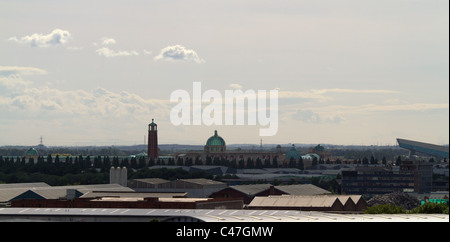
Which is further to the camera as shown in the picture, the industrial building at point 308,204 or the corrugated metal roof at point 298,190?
the corrugated metal roof at point 298,190

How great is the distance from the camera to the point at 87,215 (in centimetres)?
10081

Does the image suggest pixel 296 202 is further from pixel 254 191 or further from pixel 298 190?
pixel 298 190

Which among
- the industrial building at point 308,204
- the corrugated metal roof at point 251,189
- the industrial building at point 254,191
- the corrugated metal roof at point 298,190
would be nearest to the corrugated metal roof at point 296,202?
the industrial building at point 308,204

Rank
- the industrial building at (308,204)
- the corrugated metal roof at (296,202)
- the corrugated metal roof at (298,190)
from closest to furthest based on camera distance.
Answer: the industrial building at (308,204) < the corrugated metal roof at (296,202) < the corrugated metal roof at (298,190)

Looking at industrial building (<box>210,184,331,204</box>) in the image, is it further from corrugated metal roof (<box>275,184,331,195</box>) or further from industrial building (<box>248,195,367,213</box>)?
industrial building (<box>248,195,367,213</box>)

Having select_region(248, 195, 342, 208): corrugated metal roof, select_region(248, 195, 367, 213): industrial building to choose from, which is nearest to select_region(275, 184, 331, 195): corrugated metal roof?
select_region(248, 195, 367, 213): industrial building

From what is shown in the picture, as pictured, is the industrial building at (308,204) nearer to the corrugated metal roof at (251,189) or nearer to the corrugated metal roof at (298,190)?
the corrugated metal roof at (251,189)

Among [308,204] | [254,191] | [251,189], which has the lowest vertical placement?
[308,204]

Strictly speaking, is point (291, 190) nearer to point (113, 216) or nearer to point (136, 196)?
point (136, 196)

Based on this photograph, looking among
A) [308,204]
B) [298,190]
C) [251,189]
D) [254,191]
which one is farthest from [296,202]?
[298,190]

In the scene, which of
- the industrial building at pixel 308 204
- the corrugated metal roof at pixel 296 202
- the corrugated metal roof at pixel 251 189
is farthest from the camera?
the corrugated metal roof at pixel 251 189

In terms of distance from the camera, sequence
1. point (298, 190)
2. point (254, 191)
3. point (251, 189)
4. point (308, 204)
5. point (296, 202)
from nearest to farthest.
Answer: point (308, 204) → point (296, 202) → point (254, 191) → point (251, 189) → point (298, 190)

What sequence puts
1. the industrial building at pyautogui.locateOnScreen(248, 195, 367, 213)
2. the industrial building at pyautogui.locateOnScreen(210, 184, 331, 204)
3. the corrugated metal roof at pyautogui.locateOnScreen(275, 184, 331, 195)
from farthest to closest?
the corrugated metal roof at pyautogui.locateOnScreen(275, 184, 331, 195), the industrial building at pyautogui.locateOnScreen(210, 184, 331, 204), the industrial building at pyautogui.locateOnScreen(248, 195, 367, 213)
